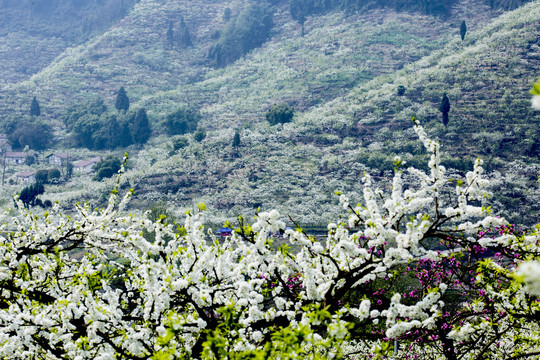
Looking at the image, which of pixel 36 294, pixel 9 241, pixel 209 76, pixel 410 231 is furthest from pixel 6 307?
pixel 209 76

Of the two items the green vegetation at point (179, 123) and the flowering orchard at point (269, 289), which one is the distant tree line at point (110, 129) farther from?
the flowering orchard at point (269, 289)

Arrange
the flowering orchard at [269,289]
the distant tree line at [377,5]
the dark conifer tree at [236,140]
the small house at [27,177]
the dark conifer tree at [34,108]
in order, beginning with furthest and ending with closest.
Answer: the distant tree line at [377,5], the dark conifer tree at [34,108], the small house at [27,177], the dark conifer tree at [236,140], the flowering orchard at [269,289]

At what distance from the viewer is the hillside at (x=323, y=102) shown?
105 feet

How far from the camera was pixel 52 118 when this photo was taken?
56.6 metres

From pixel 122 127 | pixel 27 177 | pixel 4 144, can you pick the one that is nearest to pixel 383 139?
pixel 122 127

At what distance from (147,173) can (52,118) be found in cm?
2783

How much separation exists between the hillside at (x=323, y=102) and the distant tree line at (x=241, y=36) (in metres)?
2.43

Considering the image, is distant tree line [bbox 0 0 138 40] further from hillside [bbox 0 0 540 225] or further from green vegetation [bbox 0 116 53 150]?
green vegetation [bbox 0 116 53 150]

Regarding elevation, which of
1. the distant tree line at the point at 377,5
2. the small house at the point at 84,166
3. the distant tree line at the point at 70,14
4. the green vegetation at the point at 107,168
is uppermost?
the distant tree line at the point at 70,14

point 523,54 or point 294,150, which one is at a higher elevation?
point 523,54

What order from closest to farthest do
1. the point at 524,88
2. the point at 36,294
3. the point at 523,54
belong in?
the point at 36,294
the point at 524,88
the point at 523,54

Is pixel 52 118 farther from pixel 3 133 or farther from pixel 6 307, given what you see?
pixel 6 307

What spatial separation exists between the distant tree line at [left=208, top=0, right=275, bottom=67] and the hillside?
7.98ft

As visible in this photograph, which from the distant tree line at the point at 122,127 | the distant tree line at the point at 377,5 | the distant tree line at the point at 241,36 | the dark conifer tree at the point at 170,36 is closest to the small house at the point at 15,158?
the distant tree line at the point at 122,127
